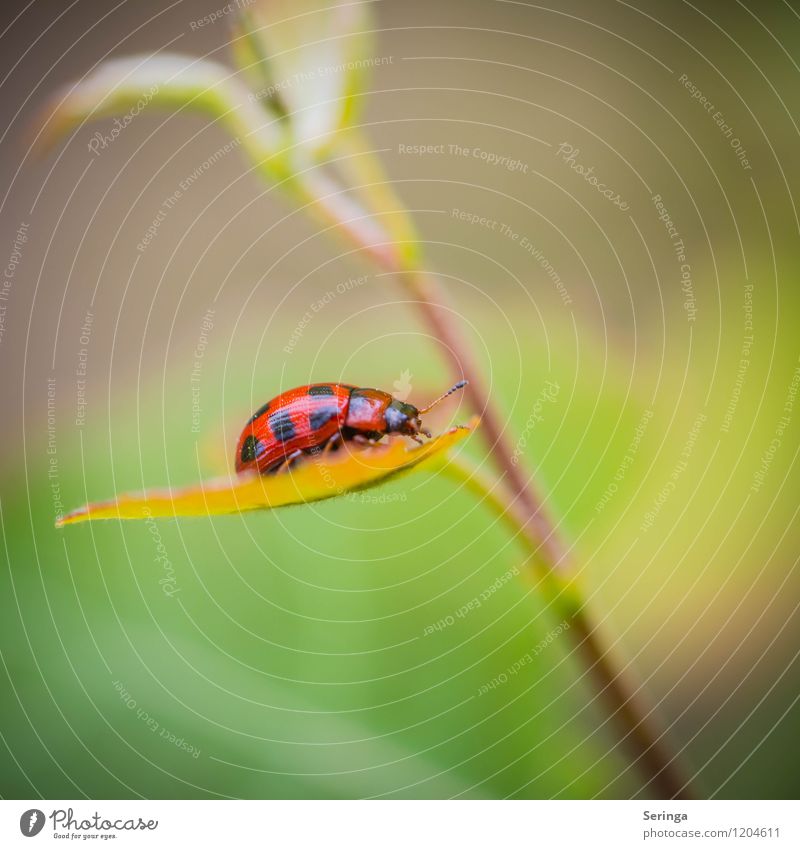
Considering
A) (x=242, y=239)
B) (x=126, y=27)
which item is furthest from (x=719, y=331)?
(x=126, y=27)

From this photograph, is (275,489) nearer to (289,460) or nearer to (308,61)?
(289,460)

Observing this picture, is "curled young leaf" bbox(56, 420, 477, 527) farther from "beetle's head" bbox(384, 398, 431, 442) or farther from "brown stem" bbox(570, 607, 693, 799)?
"brown stem" bbox(570, 607, 693, 799)

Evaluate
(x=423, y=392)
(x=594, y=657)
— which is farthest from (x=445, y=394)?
(x=594, y=657)

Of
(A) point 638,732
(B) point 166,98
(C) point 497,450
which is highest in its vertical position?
(B) point 166,98

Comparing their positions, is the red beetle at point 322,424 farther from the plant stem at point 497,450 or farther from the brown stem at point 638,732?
the brown stem at point 638,732

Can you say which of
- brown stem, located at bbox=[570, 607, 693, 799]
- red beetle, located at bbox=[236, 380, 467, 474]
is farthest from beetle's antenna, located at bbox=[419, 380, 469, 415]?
brown stem, located at bbox=[570, 607, 693, 799]

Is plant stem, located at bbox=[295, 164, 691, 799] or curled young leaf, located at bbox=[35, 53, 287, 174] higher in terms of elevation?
curled young leaf, located at bbox=[35, 53, 287, 174]

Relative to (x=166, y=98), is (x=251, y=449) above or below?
below

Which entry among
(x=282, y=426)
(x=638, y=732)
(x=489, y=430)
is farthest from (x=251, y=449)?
(x=638, y=732)
